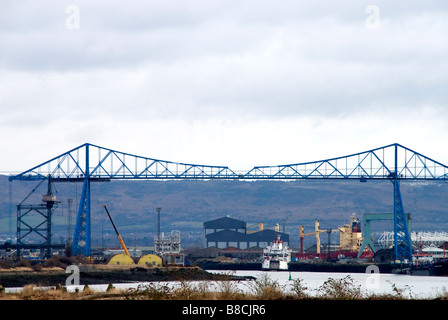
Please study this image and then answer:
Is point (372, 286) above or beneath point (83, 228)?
beneath

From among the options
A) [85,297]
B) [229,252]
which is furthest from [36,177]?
A: [85,297]

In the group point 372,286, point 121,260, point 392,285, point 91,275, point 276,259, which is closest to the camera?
point 392,285

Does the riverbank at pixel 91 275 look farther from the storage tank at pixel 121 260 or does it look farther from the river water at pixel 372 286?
the storage tank at pixel 121 260

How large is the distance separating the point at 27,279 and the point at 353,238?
92463 mm

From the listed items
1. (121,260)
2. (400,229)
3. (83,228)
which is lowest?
(121,260)

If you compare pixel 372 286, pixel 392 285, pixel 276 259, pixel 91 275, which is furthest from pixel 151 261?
pixel 392 285

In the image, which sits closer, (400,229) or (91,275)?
(91,275)

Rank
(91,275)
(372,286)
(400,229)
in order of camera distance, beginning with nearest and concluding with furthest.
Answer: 1. (372,286)
2. (91,275)
3. (400,229)

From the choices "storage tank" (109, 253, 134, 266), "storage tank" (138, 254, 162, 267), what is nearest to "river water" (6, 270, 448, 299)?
"storage tank" (138, 254, 162, 267)

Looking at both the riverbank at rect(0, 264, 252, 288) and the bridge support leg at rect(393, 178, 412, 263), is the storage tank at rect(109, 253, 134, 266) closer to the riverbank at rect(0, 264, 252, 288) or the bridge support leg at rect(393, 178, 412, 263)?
the riverbank at rect(0, 264, 252, 288)

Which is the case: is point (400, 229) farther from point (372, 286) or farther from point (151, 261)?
point (372, 286)

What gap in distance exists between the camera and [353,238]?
157 meters

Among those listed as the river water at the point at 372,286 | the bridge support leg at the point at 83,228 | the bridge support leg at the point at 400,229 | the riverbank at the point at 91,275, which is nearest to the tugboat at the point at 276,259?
the bridge support leg at the point at 400,229
